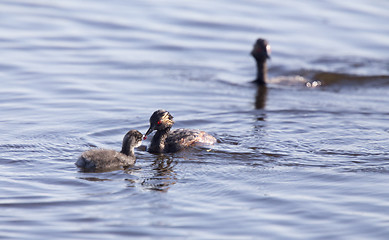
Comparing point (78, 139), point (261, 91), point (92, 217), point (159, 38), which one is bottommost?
point (92, 217)

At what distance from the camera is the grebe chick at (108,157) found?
35.3 feet

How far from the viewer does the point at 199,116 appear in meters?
14.4

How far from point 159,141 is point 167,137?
21cm

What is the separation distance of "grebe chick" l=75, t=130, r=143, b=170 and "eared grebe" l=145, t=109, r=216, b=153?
65 cm

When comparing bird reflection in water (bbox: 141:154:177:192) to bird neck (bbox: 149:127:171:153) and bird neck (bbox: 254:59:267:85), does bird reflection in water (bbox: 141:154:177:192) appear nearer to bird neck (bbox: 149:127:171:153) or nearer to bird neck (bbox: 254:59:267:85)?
bird neck (bbox: 149:127:171:153)

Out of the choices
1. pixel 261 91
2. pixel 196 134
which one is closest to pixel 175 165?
pixel 196 134

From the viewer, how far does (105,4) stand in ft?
79.8

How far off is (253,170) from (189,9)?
1383 cm

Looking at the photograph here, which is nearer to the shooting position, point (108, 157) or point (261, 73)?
point (108, 157)

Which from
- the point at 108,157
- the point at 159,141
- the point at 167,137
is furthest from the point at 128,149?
the point at 167,137

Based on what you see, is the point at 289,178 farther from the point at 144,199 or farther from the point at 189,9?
the point at 189,9

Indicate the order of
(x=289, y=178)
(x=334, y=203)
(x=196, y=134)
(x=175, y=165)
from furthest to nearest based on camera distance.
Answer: (x=196, y=134) < (x=175, y=165) < (x=289, y=178) < (x=334, y=203)

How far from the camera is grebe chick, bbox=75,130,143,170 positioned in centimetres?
1076

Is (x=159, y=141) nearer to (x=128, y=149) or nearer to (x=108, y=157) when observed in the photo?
(x=128, y=149)
